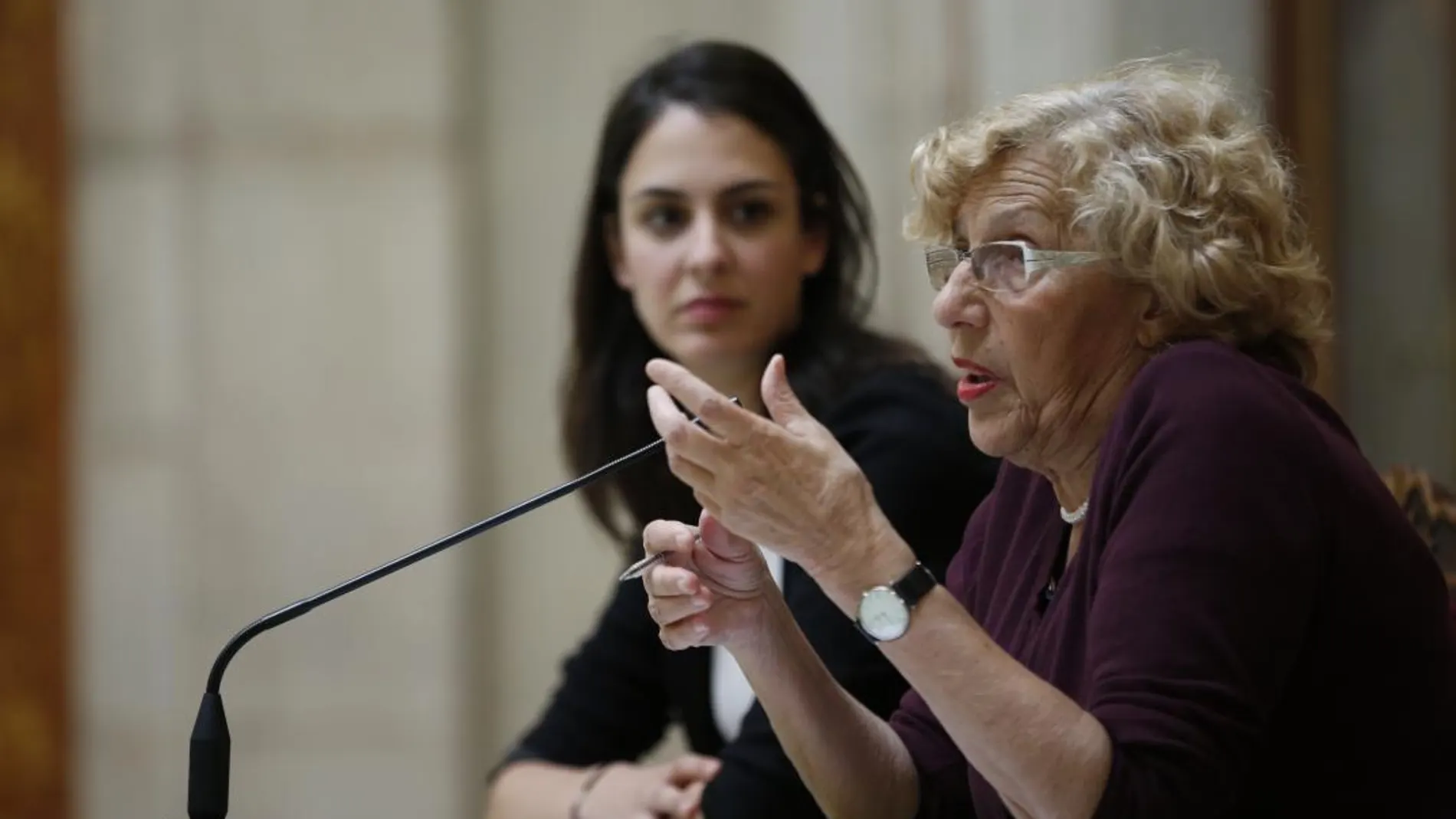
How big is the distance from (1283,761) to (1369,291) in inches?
49.8

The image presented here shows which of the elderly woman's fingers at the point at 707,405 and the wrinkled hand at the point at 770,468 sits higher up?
the elderly woman's fingers at the point at 707,405

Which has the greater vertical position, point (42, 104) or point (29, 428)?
point (42, 104)

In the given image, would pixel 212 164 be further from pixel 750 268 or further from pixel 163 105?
pixel 750 268

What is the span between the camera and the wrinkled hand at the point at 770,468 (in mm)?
1157

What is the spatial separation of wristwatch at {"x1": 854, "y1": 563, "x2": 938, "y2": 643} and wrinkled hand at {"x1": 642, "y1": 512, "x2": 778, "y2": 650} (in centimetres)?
23

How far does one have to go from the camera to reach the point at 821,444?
1.19 m

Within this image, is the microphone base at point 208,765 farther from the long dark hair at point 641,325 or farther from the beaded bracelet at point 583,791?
the long dark hair at point 641,325

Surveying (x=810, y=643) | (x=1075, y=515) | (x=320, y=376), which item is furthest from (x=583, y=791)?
(x=320, y=376)

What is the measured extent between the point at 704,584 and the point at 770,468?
283 mm

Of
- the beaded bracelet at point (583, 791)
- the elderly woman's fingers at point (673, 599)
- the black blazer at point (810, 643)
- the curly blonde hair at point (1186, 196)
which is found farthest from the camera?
the beaded bracelet at point (583, 791)

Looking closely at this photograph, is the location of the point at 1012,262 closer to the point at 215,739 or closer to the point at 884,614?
the point at 884,614

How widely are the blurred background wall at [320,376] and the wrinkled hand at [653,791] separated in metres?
1.04

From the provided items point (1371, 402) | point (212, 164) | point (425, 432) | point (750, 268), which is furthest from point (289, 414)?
point (1371, 402)

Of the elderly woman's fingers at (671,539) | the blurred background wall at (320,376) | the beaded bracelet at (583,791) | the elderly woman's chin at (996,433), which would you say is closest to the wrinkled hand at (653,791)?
the beaded bracelet at (583,791)
